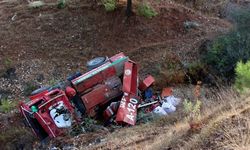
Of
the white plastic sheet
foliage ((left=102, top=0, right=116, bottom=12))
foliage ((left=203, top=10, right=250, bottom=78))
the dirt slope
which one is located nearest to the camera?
the white plastic sheet

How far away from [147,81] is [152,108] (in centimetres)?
112

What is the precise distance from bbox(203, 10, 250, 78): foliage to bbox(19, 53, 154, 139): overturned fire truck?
3040 millimetres

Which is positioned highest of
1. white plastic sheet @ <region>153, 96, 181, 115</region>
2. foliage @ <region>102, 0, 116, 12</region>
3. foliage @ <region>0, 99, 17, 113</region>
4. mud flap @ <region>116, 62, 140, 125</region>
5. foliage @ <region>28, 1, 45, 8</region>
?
foliage @ <region>102, 0, 116, 12</region>

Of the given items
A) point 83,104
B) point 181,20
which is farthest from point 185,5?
point 83,104

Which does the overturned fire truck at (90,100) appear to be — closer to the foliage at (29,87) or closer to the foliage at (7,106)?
the foliage at (7,106)

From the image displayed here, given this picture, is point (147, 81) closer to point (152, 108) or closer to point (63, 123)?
point (152, 108)

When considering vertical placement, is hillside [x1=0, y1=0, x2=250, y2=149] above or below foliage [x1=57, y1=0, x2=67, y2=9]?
below

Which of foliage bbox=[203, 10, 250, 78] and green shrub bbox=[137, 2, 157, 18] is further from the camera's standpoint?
green shrub bbox=[137, 2, 157, 18]

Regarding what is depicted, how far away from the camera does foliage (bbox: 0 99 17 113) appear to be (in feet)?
42.7

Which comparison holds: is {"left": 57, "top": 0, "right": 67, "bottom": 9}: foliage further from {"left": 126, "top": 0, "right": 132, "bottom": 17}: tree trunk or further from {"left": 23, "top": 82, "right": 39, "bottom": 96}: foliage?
{"left": 23, "top": 82, "right": 39, "bottom": 96}: foliage

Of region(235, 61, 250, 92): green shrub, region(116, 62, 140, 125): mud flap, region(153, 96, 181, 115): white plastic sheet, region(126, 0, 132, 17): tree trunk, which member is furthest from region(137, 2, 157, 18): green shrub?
region(235, 61, 250, 92): green shrub

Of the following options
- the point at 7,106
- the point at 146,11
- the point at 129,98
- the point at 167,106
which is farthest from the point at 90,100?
the point at 146,11

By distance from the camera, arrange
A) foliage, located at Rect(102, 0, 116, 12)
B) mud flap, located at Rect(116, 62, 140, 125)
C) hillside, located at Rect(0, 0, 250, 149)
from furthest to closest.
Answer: foliage, located at Rect(102, 0, 116, 12) → hillside, located at Rect(0, 0, 250, 149) → mud flap, located at Rect(116, 62, 140, 125)

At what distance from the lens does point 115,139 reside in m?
9.35
